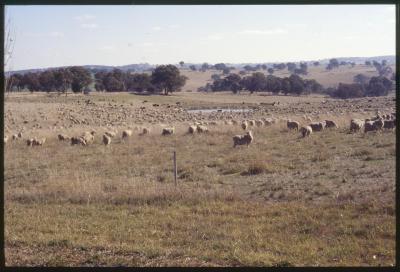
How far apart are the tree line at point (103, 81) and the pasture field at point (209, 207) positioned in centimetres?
7365

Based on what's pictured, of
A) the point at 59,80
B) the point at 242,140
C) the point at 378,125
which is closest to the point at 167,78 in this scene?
the point at 59,80

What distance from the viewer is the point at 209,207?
12.0 metres

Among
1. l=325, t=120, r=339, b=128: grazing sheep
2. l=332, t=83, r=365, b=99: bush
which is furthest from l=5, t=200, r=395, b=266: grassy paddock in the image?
l=332, t=83, r=365, b=99: bush

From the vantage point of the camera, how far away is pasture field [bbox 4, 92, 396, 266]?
8.70 m

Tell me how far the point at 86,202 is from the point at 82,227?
8.22 ft

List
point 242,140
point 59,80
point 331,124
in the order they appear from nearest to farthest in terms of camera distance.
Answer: point 242,140 → point 331,124 → point 59,80

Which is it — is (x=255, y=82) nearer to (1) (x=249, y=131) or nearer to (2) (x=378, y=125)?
(2) (x=378, y=125)

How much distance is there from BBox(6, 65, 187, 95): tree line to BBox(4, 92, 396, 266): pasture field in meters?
73.7

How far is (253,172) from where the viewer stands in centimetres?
1764

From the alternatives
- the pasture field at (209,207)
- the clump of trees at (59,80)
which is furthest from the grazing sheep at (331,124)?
the clump of trees at (59,80)

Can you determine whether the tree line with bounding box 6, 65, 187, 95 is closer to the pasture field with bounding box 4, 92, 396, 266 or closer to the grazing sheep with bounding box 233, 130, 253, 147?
the grazing sheep with bounding box 233, 130, 253, 147

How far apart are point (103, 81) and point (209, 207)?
323 feet

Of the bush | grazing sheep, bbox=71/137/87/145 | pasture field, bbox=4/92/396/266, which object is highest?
the bush
